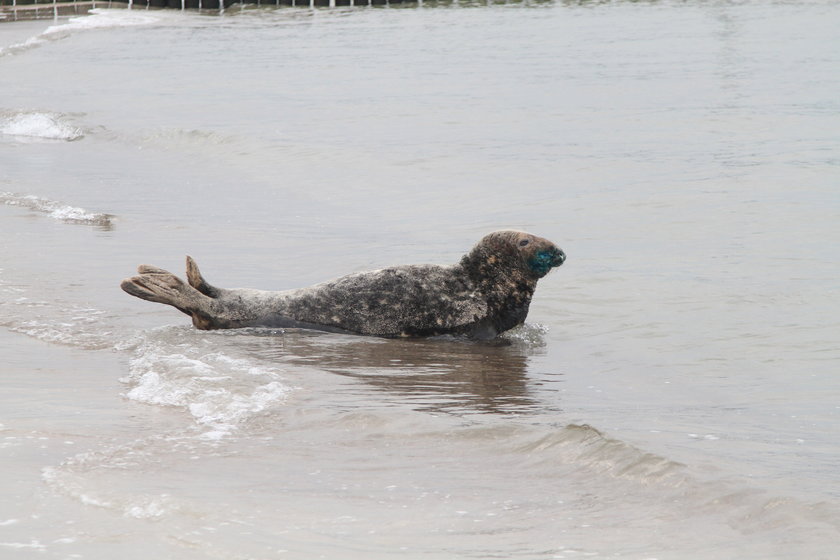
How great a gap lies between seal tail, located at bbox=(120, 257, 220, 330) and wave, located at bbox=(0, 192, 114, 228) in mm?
3741

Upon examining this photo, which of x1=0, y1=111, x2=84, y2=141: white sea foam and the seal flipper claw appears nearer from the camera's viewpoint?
the seal flipper claw

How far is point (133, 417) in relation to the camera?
516 centimetres

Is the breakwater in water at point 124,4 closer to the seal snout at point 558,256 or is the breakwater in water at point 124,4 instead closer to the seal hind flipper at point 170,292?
the seal hind flipper at point 170,292

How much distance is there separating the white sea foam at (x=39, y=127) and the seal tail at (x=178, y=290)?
1112cm

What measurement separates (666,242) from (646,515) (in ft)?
19.1

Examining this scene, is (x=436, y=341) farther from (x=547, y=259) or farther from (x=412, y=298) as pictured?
(x=547, y=259)

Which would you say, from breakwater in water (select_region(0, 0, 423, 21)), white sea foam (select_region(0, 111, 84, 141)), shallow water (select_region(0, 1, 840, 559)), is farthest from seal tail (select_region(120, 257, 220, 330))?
breakwater in water (select_region(0, 0, 423, 21))

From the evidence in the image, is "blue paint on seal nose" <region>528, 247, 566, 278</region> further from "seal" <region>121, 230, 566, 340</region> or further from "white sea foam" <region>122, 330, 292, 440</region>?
"white sea foam" <region>122, 330, 292, 440</region>

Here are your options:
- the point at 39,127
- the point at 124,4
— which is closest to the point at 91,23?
the point at 124,4

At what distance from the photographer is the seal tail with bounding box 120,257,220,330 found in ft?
21.9

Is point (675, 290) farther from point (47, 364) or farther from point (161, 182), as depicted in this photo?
point (161, 182)

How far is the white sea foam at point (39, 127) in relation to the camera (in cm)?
1741

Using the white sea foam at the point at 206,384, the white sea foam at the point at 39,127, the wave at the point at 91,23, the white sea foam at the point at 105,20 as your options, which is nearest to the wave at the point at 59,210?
the white sea foam at the point at 206,384

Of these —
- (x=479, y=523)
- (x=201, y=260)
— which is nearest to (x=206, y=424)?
(x=479, y=523)
